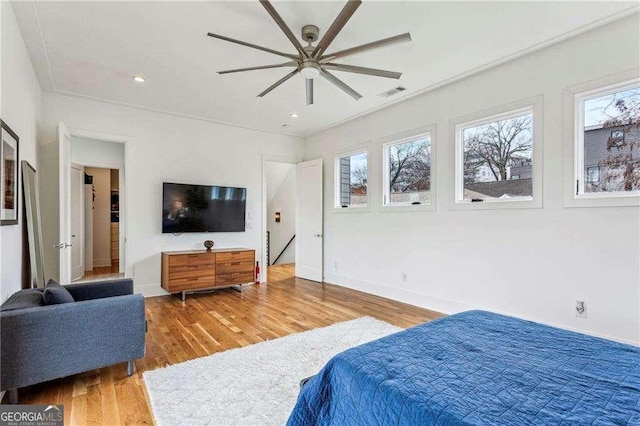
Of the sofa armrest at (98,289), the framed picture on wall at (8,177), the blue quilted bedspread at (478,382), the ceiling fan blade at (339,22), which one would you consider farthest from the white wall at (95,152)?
the blue quilted bedspread at (478,382)

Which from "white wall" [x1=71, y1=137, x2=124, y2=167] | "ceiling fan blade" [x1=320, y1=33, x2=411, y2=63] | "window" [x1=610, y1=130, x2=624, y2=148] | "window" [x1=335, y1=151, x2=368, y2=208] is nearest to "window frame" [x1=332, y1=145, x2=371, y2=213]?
"window" [x1=335, y1=151, x2=368, y2=208]

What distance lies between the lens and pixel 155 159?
5117 mm

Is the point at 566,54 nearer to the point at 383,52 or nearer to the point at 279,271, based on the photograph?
the point at 383,52

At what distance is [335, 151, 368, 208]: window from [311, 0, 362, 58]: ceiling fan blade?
10.0 feet

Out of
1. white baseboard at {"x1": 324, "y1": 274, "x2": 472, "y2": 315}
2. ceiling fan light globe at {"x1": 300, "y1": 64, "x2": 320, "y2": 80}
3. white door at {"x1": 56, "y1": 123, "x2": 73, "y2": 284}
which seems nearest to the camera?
ceiling fan light globe at {"x1": 300, "y1": 64, "x2": 320, "y2": 80}

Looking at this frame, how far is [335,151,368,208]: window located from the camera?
18.3 ft

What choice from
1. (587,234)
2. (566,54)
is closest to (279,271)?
(587,234)

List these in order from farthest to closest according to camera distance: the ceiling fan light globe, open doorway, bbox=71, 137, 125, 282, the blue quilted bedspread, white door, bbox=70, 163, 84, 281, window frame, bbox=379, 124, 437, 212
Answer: white door, bbox=70, 163, 84, 281 < open doorway, bbox=71, 137, 125, 282 < window frame, bbox=379, 124, 437, 212 < the ceiling fan light globe < the blue quilted bedspread

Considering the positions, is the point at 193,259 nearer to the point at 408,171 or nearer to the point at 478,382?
the point at 408,171

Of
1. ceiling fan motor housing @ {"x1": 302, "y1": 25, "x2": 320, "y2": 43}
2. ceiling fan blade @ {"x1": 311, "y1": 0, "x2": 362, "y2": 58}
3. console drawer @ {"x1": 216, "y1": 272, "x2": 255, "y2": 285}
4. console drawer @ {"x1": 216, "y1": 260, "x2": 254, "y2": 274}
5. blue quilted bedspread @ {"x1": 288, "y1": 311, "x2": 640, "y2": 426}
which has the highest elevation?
ceiling fan motor housing @ {"x1": 302, "y1": 25, "x2": 320, "y2": 43}

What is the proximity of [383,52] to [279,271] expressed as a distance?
5.29 m

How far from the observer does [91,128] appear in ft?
15.2

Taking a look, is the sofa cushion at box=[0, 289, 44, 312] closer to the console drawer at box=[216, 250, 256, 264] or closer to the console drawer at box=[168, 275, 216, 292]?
the console drawer at box=[168, 275, 216, 292]

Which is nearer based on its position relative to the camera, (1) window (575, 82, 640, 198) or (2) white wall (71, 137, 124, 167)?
(1) window (575, 82, 640, 198)
